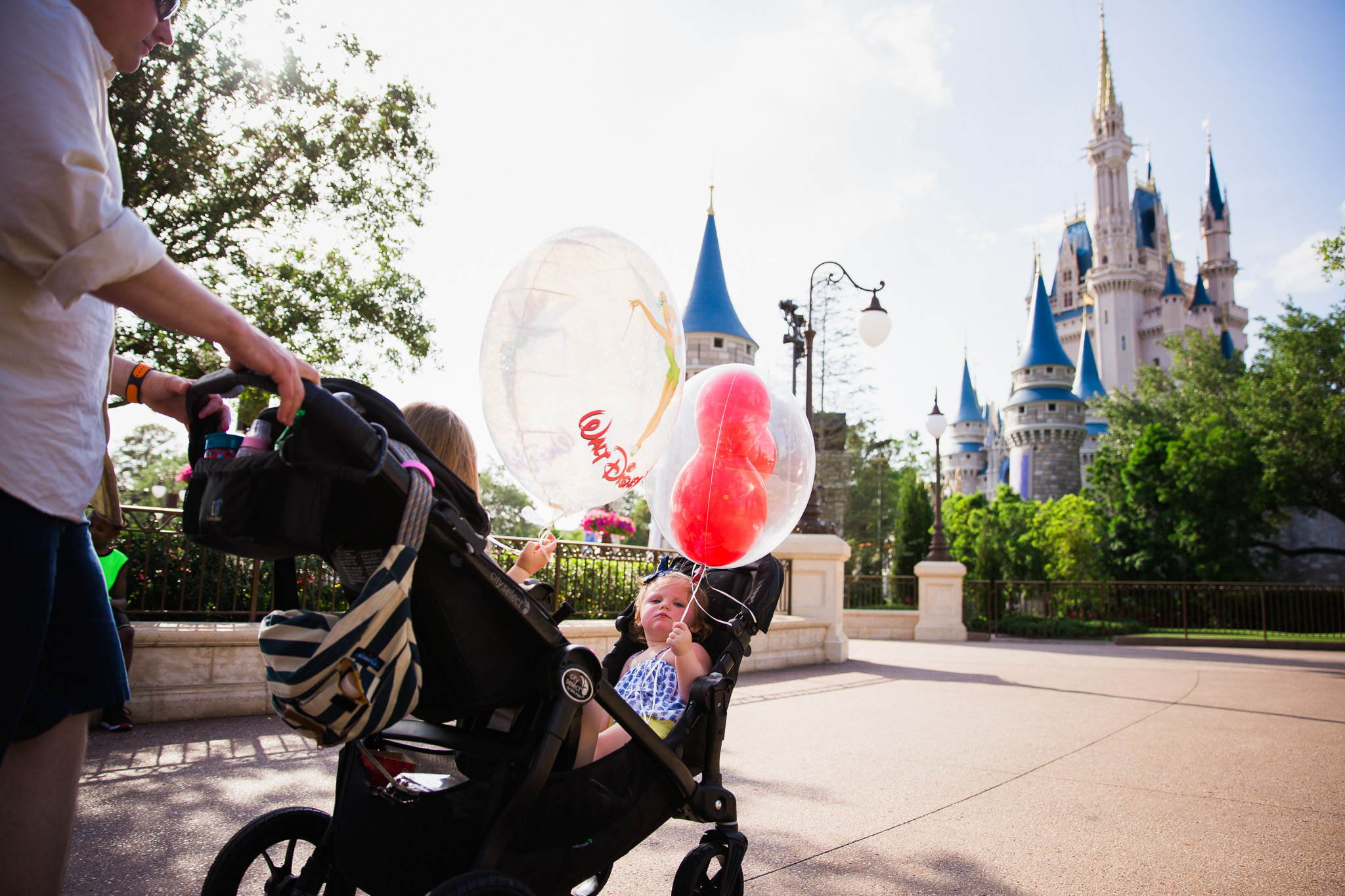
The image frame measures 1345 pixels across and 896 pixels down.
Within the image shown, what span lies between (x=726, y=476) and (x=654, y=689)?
92cm

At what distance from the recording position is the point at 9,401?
4.04 ft

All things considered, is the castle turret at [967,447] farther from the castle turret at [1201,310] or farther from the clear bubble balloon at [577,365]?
the clear bubble balloon at [577,365]

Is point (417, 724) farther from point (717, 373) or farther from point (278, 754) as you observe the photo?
point (278, 754)

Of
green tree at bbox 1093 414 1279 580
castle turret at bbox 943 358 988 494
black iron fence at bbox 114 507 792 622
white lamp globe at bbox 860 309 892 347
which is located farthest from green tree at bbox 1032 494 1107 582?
castle turret at bbox 943 358 988 494

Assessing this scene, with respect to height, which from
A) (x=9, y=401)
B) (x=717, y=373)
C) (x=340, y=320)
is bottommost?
(x=9, y=401)

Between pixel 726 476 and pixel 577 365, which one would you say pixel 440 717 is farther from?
pixel 726 476

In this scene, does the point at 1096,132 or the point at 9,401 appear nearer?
the point at 9,401

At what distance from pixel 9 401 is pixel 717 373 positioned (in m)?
2.49

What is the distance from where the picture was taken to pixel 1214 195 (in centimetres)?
7988

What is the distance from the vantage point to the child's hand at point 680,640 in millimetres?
2604

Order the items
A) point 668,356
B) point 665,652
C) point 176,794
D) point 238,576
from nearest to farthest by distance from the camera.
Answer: point 665,652
point 668,356
point 176,794
point 238,576

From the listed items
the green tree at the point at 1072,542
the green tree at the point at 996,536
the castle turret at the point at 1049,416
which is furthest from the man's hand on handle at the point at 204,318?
the castle turret at the point at 1049,416

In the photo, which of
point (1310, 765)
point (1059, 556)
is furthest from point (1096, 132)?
point (1310, 765)

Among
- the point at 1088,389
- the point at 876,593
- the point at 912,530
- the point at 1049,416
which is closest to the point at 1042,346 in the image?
the point at 1049,416
